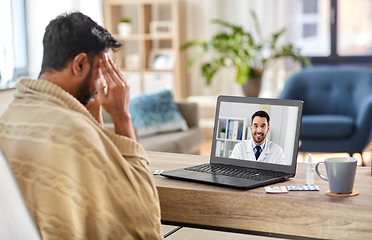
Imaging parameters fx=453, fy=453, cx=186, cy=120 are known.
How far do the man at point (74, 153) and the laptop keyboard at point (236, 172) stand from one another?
0.37 m

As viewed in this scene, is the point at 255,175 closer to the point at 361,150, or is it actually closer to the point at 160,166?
the point at 160,166

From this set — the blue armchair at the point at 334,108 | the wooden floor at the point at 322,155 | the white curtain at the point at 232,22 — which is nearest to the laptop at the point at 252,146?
the blue armchair at the point at 334,108

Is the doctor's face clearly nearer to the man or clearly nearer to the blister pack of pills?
the blister pack of pills

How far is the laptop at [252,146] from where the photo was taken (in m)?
1.37

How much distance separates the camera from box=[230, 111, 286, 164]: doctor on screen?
1.41m

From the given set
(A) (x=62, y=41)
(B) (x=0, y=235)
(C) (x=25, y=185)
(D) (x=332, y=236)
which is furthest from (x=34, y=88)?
(D) (x=332, y=236)

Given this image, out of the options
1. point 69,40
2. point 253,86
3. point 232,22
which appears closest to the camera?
point 69,40

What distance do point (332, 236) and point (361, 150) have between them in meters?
2.51

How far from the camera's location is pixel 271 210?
1171 millimetres

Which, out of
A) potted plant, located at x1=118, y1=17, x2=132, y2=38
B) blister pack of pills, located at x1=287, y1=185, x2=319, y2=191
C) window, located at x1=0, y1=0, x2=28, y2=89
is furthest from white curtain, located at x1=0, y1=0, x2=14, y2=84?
blister pack of pills, located at x1=287, y1=185, x2=319, y2=191

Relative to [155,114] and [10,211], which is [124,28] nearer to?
[155,114]

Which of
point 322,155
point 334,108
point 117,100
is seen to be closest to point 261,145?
point 117,100

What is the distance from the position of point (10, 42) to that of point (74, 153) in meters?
3.36

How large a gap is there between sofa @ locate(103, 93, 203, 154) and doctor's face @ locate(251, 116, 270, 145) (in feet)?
4.55
